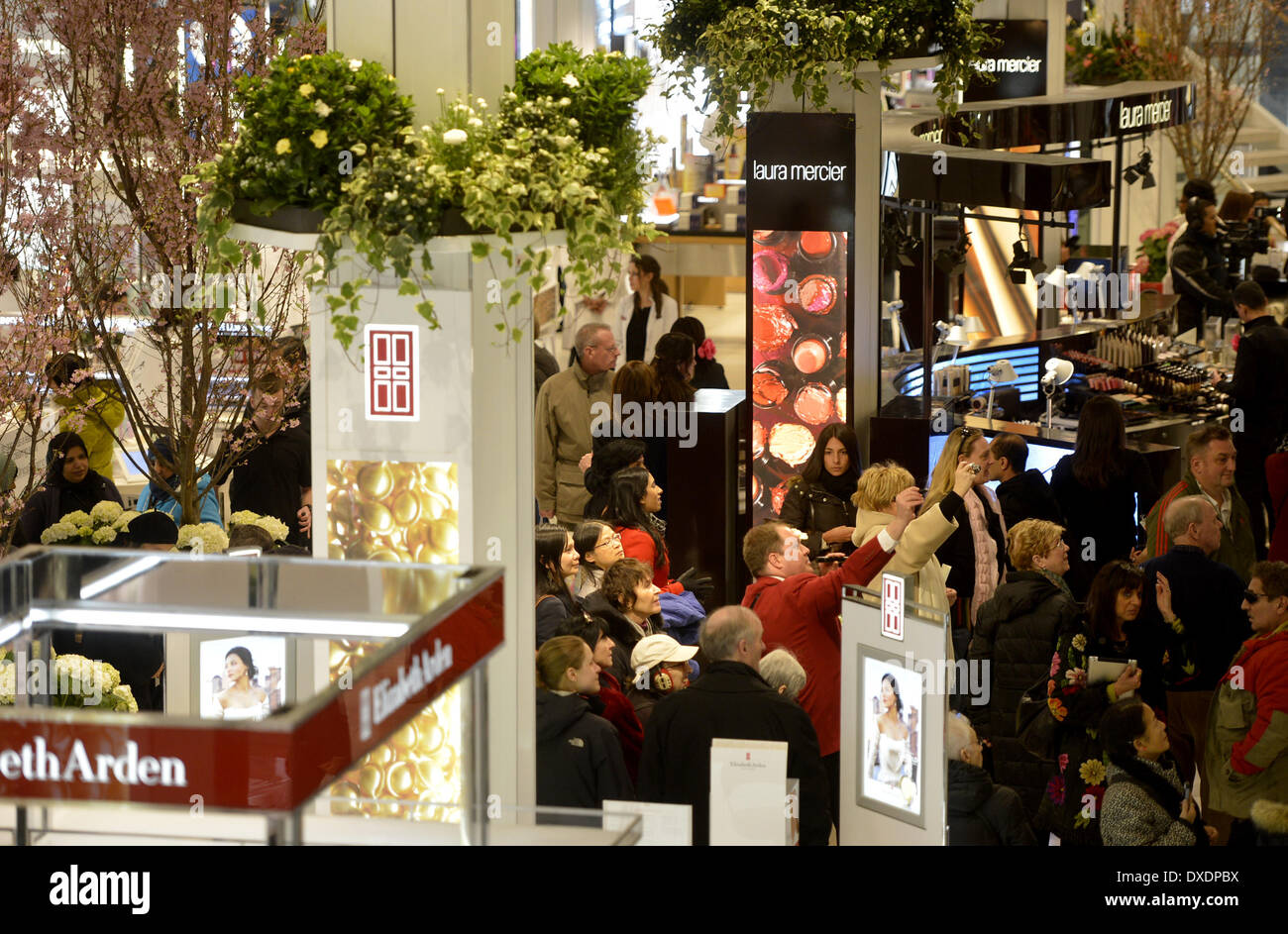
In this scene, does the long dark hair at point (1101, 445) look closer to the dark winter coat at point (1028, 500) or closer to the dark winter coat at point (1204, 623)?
the dark winter coat at point (1028, 500)

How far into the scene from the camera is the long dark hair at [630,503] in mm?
6191

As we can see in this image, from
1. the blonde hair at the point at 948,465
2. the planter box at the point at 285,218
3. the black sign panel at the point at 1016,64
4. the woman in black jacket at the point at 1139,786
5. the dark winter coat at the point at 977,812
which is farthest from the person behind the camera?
the black sign panel at the point at 1016,64

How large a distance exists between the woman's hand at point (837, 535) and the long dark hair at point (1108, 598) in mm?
1435

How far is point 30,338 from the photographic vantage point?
433 centimetres

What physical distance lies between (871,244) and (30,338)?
4.20m

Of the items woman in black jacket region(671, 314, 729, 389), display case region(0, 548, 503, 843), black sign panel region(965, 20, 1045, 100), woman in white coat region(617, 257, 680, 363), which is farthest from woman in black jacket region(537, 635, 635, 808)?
black sign panel region(965, 20, 1045, 100)

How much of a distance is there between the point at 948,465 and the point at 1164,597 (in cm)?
A: 87

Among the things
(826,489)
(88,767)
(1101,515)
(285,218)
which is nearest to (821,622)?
(826,489)

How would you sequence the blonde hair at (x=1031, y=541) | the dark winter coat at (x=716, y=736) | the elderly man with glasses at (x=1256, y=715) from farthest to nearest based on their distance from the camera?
the blonde hair at (x=1031, y=541), the elderly man with glasses at (x=1256, y=715), the dark winter coat at (x=716, y=736)

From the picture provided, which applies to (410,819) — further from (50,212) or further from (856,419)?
(856,419)

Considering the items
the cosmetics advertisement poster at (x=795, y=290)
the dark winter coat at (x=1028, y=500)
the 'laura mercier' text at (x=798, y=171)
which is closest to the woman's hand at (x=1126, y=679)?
the dark winter coat at (x=1028, y=500)

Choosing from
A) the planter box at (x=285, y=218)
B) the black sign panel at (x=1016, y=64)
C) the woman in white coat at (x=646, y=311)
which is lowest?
the planter box at (x=285, y=218)

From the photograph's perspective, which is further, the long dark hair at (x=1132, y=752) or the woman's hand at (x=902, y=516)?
the woman's hand at (x=902, y=516)

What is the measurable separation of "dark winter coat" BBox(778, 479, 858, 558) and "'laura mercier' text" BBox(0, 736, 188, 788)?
458cm
